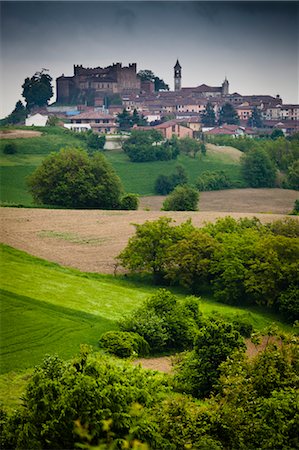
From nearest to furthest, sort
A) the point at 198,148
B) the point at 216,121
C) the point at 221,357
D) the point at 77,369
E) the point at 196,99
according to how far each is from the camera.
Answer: the point at 77,369 → the point at 221,357 → the point at 198,148 → the point at 216,121 → the point at 196,99

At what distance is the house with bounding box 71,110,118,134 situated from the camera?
206ft

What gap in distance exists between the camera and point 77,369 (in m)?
11.0

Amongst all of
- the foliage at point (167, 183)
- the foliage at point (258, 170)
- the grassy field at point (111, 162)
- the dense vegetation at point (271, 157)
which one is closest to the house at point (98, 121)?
the grassy field at point (111, 162)

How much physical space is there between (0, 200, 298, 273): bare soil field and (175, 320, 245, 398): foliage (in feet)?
28.7

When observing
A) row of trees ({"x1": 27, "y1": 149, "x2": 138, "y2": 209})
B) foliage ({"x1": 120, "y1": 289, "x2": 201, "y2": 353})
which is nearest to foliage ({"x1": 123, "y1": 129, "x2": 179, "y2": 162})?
row of trees ({"x1": 27, "y1": 149, "x2": 138, "y2": 209})

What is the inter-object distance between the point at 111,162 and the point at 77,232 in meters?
22.0

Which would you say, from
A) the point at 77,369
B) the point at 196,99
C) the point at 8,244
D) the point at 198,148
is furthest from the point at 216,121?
the point at 77,369

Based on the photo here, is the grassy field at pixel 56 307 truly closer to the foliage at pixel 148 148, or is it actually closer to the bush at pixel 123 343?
the bush at pixel 123 343

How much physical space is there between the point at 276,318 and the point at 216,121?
58018 mm

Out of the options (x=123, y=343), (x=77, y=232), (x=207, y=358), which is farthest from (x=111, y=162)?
(x=207, y=358)

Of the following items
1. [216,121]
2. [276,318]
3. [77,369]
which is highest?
[216,121]

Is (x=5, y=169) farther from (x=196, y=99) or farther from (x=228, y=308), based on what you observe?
(x=196, y=99)

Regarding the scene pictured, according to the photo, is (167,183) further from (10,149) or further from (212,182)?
(10,149)

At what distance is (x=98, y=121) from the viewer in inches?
2554
